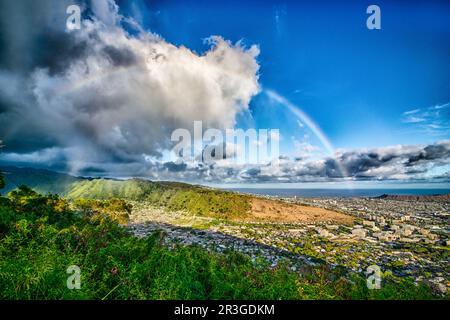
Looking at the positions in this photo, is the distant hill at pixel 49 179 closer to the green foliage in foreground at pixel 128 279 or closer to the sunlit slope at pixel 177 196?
the sunlit slope at pixel 177 196

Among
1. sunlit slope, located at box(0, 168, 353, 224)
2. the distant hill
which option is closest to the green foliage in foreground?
sunlit slope, located at box(0, 168, 353, 224)

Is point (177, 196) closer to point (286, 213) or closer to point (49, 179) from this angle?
point (286, 213)

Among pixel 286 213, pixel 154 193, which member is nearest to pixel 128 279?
pixel 286 213

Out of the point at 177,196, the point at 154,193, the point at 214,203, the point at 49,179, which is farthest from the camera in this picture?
the point at 49,179

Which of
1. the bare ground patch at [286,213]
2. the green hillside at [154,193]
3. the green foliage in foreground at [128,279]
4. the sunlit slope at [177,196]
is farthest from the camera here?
the green hillside at [154,193]

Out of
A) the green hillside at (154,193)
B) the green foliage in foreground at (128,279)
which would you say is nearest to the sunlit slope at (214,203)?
the green hillside at (154,193)

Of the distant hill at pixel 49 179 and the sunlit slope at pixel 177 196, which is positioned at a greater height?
the distant hill at pixel 49 179

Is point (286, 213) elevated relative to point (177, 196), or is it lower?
lower

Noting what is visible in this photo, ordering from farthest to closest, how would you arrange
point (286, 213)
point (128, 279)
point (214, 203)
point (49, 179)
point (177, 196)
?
point (49, 179) → point (177, 196) → point (214, 203) → point (286, 213) → point (128, 279)

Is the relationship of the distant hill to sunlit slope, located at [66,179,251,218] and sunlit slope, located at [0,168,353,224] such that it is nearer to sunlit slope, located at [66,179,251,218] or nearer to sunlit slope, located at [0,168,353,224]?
sunlit slope, located at [0,168,353,224]
